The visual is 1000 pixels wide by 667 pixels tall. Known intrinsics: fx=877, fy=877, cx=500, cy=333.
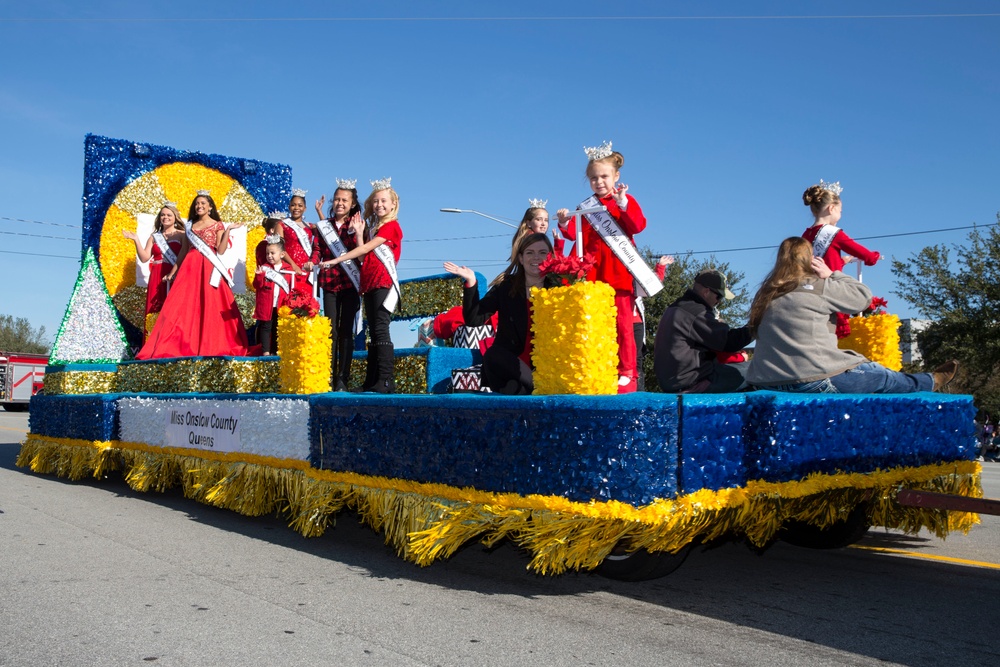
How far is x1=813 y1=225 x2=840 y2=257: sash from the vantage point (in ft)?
19.9

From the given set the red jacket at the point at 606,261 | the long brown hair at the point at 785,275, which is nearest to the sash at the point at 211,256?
the red jacket at the point at 606,261

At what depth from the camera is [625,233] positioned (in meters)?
5.37

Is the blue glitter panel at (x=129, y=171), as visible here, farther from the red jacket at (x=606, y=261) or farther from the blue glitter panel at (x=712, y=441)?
the blue glitter panel at (x=712, y=441)

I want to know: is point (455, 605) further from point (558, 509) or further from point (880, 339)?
point (880, 339)

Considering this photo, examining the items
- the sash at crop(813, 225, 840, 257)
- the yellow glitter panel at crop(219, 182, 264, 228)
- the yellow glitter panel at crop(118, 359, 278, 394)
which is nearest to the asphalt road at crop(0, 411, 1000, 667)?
the yellow glitter panel at crop(118, 359, 278, 394)

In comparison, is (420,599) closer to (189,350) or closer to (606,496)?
(606,496)

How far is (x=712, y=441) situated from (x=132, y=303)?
814 centimetres

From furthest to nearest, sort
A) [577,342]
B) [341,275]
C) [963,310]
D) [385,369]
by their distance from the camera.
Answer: [963,310]
[341,275]
[385,369]
[577,342]

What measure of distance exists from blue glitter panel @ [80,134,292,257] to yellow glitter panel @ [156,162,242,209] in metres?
0.07

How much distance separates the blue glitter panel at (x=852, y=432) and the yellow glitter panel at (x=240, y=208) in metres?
8.17

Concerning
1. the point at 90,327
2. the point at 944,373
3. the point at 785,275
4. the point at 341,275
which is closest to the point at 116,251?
the point at 90,327

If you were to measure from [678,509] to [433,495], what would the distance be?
1.41m

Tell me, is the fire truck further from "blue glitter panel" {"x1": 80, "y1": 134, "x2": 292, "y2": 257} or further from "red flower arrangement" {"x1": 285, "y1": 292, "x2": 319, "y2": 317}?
"red flower arrangement" {"x1": 285, "y1": 292, "x2": 319, "y2": 317}

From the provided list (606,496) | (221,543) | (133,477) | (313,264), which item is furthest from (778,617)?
(133,477)
